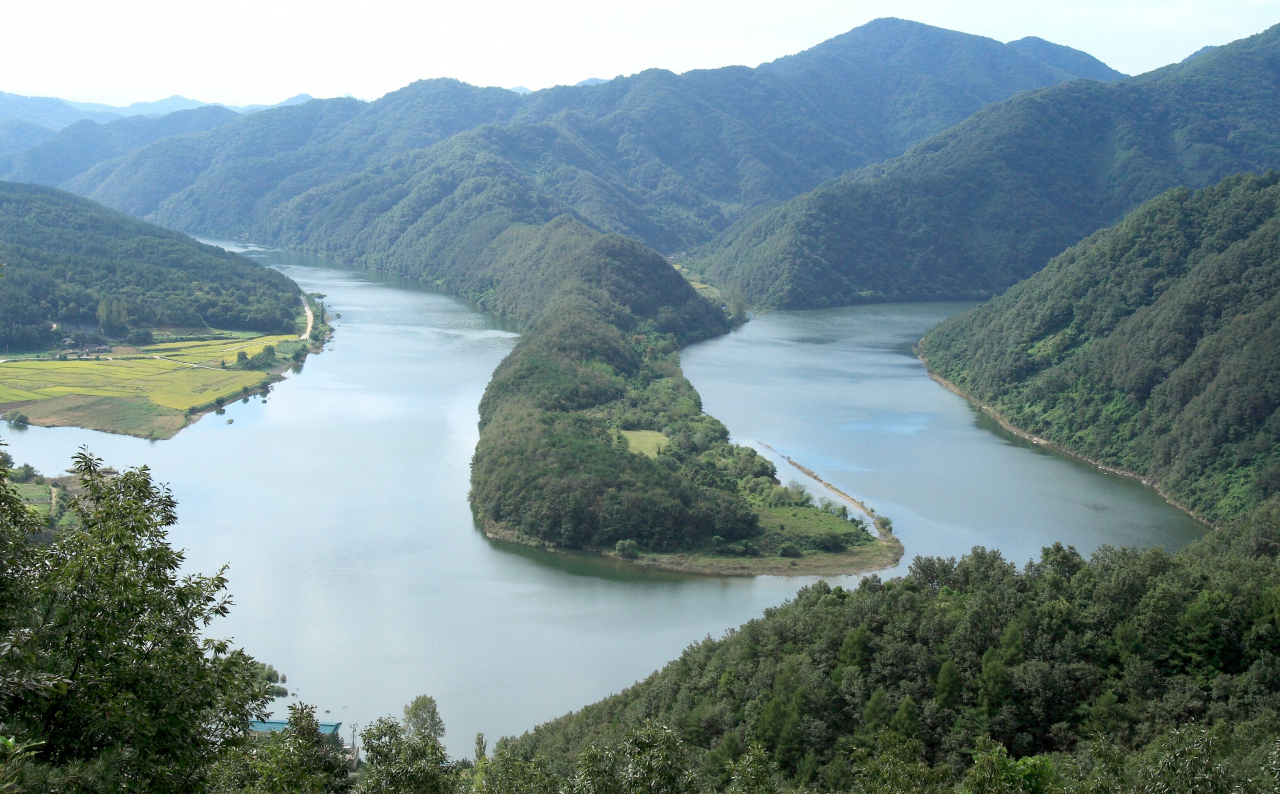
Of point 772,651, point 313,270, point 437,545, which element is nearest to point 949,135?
point 313,270

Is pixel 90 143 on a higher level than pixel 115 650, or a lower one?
higher

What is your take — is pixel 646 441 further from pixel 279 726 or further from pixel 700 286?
pixel 700 286

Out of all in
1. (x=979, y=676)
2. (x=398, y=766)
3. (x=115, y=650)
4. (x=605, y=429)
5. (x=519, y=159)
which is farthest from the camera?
(x=519, y=159)

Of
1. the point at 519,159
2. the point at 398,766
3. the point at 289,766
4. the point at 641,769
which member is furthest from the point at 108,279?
the point at 519,159

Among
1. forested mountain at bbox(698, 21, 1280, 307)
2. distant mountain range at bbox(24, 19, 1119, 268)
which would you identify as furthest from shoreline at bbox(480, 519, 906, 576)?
distant mountain range at bbox(24, 19, 1119, 268)

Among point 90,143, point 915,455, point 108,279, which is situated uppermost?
point 90,143

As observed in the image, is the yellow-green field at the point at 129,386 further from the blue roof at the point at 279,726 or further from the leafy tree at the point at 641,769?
the leafy tree at the point at 641,769

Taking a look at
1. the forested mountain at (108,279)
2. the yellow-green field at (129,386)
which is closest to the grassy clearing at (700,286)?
the forested mountain at (108,279)
